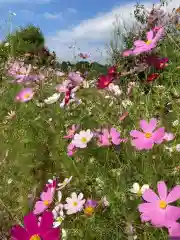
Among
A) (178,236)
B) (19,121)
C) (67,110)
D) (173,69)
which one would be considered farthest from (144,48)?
(173,69)

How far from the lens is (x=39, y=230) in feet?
3.38

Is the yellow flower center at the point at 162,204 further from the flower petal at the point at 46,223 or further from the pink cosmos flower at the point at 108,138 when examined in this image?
the pink cosmos flower at the point at 108,138

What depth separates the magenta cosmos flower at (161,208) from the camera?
39.3 inches

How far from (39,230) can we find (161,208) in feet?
0.85

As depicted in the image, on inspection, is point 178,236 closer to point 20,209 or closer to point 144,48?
point 144,48

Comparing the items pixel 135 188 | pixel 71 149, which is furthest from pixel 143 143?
pixel 71 149

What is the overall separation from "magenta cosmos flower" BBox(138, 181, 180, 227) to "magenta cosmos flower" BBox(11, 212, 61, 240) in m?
0.19

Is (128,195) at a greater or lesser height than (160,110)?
lesser

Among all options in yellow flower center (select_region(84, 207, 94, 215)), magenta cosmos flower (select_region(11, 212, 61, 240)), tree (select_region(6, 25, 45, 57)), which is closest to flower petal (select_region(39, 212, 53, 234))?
magenta cosmos flower (select_region(11, 212, 61, 240))

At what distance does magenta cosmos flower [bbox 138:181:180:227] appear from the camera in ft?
3.28

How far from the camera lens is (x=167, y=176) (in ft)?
5.30

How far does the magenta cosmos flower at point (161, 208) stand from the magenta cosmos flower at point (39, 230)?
0.19m

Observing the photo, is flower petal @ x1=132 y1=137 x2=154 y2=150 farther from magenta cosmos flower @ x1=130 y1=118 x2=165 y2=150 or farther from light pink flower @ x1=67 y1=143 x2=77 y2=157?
light pink flower @ x1=67 y1=143 x2=77 y2=157

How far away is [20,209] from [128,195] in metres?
0.51
